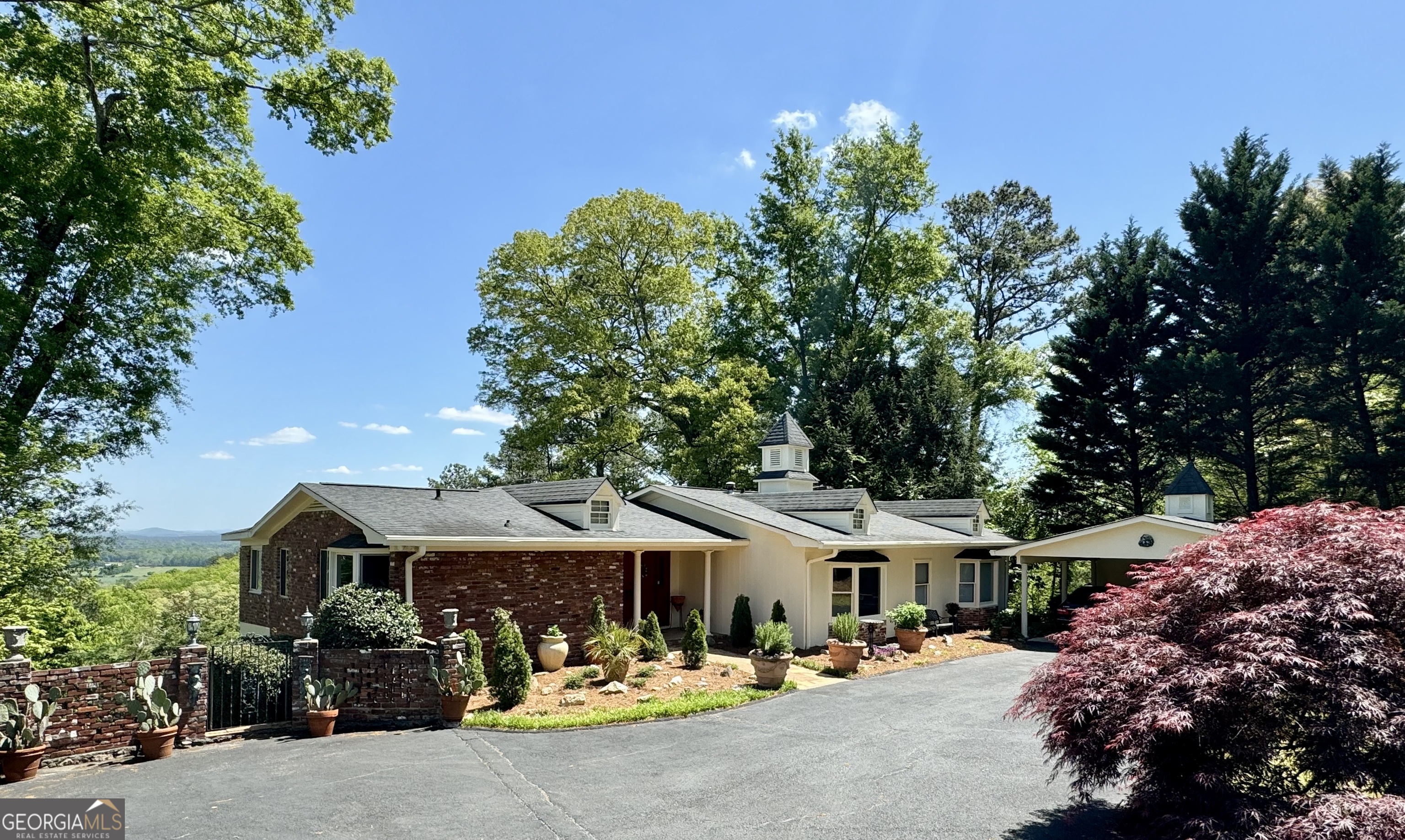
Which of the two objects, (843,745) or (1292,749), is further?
(843,745)

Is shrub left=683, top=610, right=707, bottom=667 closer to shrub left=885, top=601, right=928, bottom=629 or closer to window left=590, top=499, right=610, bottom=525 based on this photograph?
window left=590, top=499, right=610, bottom=525

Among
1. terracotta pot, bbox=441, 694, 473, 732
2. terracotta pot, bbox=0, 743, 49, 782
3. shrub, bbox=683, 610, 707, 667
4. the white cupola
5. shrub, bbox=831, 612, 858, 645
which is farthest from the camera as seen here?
the white cupola

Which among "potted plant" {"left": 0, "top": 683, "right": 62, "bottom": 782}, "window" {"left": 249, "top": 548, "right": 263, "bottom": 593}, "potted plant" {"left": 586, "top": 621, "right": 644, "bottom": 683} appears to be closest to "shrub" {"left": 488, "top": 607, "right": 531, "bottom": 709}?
"potted plant" {"left": 586, "top": 621, "right": 644, "bottom": 683}

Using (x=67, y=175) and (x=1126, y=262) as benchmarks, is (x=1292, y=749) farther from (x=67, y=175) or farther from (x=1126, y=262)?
(x=1126, y=262)

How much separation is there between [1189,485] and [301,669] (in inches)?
896

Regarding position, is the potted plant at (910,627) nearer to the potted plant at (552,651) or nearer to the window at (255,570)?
the potted plant at (552,651)

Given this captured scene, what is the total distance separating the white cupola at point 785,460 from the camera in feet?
84.2

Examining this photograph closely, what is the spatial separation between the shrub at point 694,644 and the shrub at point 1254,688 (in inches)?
350

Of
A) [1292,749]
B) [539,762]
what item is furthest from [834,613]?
[1292,749]

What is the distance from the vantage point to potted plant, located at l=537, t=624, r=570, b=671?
15.1 m

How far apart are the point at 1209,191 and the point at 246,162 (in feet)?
108

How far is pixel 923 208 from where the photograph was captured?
123 ft

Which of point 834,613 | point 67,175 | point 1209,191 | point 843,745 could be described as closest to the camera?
point 843,745

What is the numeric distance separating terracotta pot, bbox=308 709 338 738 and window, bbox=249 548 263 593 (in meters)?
10.7
